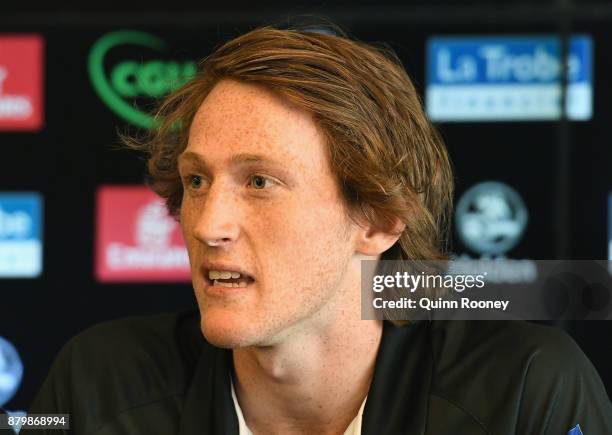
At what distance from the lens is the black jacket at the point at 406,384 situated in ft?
4.53

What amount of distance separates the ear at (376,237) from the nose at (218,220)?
0.23 m

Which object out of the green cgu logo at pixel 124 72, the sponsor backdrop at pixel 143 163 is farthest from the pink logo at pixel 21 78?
the green cgu logo at pixel 124 72

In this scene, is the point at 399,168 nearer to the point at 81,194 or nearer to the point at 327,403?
the point at 327,403

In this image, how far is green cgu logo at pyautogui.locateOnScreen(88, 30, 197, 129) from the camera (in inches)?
112

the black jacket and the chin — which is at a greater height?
the chin

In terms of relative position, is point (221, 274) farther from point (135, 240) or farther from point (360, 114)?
point (135, 240)

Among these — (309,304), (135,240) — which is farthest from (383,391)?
(135,240)

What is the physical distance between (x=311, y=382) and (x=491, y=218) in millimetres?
1447

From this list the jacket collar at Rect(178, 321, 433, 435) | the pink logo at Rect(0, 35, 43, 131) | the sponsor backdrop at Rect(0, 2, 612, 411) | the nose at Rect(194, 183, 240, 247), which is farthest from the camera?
the pink logo at Rect(0, 35, 43, 131)

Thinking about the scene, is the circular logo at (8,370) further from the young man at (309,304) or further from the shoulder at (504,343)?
the shoulder at (504,343)

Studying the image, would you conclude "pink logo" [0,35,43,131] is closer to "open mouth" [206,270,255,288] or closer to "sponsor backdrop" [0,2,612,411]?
"sponsor backdrop" [0,2,612,411]

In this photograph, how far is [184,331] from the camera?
164cm

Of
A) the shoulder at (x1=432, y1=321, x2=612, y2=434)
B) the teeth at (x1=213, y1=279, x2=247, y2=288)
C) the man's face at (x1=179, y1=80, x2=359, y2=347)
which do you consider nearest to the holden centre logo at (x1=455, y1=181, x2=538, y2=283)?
the shoulder at (x1=432, y1=321, x2=612, y2=434)

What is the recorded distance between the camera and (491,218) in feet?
9.12
